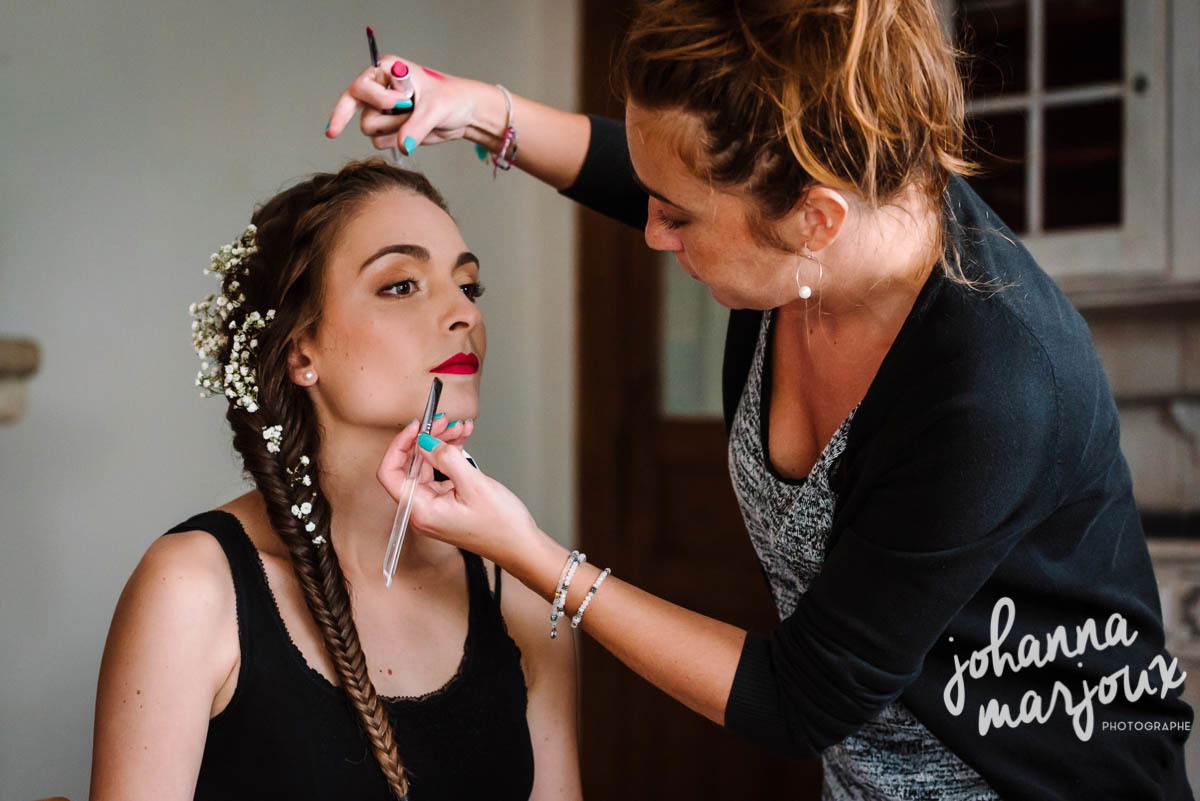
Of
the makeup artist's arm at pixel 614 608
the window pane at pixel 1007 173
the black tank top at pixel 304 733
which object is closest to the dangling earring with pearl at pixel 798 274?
the makeup artist's arm at pixel 614 608

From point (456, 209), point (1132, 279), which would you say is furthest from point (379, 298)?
point (1132, 279)

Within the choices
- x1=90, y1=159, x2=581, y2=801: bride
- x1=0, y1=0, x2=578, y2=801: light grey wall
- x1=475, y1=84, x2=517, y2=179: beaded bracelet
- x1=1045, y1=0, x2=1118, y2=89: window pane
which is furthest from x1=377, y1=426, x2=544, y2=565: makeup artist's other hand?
x1=1045, y1=0, x2=1118, y2=89: window pane

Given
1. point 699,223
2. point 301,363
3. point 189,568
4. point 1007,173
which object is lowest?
point 189,568

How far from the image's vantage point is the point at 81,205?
1.72m

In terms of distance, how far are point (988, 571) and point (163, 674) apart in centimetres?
88

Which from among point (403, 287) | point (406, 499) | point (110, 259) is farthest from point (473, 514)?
point (110, 259)

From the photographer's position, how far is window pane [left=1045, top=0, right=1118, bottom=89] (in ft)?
7.93

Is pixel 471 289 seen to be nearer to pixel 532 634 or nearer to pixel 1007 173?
pixel 532 634

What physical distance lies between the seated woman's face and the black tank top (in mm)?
231

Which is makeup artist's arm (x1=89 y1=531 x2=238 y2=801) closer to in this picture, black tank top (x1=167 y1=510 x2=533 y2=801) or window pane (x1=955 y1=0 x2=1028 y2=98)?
black tank top (x1=167 y1=510 x2=533 y2=801)

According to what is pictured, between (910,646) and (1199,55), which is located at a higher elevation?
(1199,55)

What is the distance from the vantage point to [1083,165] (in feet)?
8.08

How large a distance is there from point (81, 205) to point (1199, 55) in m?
2.27

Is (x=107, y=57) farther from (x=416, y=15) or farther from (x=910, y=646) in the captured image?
(x=910, y=646)
